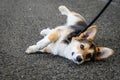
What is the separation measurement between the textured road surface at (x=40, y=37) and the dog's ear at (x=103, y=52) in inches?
3.2

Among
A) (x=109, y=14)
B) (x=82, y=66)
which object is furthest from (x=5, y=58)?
(x=109, y=14)

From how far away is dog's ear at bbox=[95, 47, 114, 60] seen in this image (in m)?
2.36

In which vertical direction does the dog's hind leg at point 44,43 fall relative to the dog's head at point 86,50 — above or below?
above

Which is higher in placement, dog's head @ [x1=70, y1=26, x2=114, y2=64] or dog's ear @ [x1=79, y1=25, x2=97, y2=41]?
dog's ear @ [x1=79, y1=25, x2=97, y2=41]

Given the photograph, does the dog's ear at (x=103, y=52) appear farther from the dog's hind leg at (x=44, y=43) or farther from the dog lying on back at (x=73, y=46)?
the dog's hind leg at (x=44, y=43)

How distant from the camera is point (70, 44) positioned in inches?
92.6

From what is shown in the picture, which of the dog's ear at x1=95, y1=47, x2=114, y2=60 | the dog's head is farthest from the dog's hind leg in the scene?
the dog's ear at x1=95, y1=47, x2=114, y2=60

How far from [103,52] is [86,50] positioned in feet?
0.68

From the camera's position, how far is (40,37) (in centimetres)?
284

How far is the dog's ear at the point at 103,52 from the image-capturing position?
93.0 inches

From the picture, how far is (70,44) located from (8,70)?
60cm

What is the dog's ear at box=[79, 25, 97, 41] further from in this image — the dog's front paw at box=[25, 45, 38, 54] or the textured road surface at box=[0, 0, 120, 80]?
the dog's front paw at box=[25, 45, 38, 54]

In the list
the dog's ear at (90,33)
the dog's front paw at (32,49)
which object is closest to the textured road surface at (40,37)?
the dog's front paw at (32,49)

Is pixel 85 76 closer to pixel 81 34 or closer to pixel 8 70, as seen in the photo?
pixel 81 34
